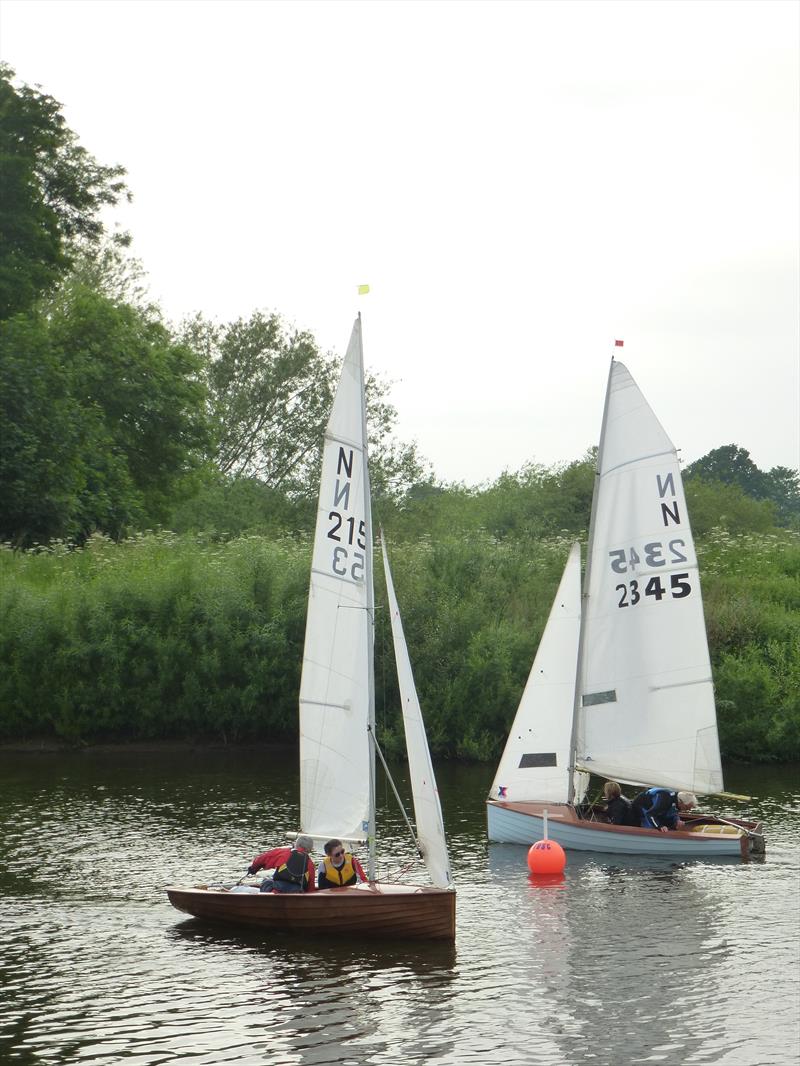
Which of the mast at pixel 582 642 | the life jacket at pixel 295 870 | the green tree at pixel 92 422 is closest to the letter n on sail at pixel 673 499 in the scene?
the mast at pixel 582 642

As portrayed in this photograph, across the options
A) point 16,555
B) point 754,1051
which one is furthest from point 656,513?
point 16,555

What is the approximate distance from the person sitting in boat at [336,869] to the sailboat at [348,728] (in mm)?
230

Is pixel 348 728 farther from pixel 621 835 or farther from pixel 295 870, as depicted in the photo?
pixel 621 835

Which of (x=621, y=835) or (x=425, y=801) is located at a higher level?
(x=425, y=801)

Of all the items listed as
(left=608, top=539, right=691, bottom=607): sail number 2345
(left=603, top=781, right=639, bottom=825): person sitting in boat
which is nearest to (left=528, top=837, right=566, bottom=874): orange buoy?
(left=603, top=781, right=639, bottom=825): person sitting in boat

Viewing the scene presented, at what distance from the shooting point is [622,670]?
36.4 m

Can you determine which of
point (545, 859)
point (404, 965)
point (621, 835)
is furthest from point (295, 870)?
point (621, 835)

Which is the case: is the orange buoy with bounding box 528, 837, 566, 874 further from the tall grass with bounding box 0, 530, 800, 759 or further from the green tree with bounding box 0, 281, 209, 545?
the green tree with bounding box 0, 281, 209, 545

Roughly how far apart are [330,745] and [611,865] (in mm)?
10492

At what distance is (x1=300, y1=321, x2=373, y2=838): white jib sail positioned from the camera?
26312mm

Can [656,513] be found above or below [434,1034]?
above

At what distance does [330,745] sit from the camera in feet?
88.1

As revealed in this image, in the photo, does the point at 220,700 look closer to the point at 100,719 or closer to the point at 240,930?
the point at 100,719

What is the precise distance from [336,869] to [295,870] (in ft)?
2.59
